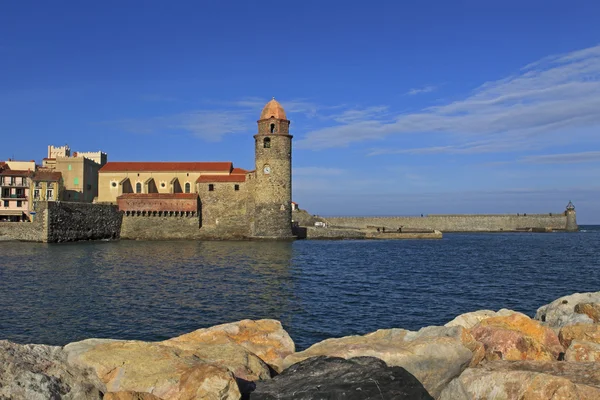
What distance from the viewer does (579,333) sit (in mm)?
9164

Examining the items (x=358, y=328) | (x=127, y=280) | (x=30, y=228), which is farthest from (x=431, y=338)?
(x=30, y=228)

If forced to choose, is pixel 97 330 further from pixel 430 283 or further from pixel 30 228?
pixel 30 228

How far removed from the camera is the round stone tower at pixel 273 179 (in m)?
51.4

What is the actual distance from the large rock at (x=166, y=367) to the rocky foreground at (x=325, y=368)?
0.05 feet

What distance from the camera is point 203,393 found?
6.18m

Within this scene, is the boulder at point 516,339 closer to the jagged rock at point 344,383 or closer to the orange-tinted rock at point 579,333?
the orange-tinted rock at point 579,333

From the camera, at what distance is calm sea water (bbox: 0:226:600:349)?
611 inches

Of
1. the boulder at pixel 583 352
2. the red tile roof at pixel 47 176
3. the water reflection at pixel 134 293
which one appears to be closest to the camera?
the boulder at pixel 583 352

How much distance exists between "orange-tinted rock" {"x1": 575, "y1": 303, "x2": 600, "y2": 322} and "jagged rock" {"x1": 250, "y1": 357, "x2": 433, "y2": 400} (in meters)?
6.79

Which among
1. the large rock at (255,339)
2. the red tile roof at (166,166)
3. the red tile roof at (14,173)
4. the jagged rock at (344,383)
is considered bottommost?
the large rock at (255,339)

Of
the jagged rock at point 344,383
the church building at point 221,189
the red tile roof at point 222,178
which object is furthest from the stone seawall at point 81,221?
the jagged rock at point 344,383

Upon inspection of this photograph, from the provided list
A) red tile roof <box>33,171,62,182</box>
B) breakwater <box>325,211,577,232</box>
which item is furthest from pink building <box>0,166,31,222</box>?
breakwater <box>325,211,577,232</box>

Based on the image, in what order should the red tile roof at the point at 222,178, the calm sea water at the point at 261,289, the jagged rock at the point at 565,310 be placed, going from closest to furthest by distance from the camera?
the jagged rock at the point at 565,310
the calm sea water at the point at 261,289
the red tile roof at the point at 222,178

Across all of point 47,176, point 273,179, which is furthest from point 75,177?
point 273,179
